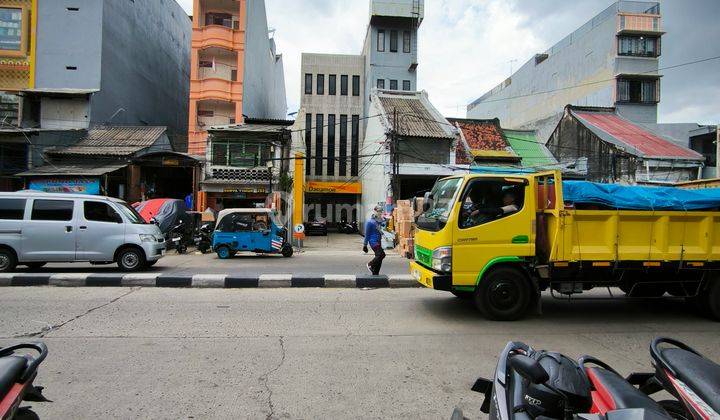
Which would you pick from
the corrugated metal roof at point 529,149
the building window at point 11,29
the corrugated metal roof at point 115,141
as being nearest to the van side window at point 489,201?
the corrugated metal roof at point 115,141

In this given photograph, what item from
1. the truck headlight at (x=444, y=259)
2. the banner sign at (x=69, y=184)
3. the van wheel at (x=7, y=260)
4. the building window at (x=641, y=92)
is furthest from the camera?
the building window at (x=641, y=92)

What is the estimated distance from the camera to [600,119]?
1140 inches

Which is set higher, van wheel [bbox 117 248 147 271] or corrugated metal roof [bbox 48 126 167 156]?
corrugated metal roof [bbox 48 126 167 156]

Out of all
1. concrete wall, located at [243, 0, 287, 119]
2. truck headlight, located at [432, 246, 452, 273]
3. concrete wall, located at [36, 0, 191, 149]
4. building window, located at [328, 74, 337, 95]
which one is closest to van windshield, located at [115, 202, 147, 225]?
truck headlight, located at [432, 246, 452, 273]

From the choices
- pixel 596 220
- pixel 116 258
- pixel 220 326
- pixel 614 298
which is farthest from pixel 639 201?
pixel 116 258

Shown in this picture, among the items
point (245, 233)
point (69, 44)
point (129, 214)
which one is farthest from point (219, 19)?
point (129, 214)

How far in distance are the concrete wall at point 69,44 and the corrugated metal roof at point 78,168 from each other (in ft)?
16.0

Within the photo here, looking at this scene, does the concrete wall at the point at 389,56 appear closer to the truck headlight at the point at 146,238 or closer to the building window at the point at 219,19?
the building window at the point at 219,19

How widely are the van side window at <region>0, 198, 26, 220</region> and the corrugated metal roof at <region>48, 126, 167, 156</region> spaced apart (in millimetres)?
12688

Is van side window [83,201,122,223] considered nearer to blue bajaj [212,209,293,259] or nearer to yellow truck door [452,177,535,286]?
blue bajaj [212,209,293,259]

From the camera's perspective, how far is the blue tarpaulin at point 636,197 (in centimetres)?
624

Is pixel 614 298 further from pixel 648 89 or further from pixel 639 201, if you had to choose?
pixel 648 89

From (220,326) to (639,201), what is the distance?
647cm

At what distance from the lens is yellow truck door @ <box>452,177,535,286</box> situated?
6137 millimetres
